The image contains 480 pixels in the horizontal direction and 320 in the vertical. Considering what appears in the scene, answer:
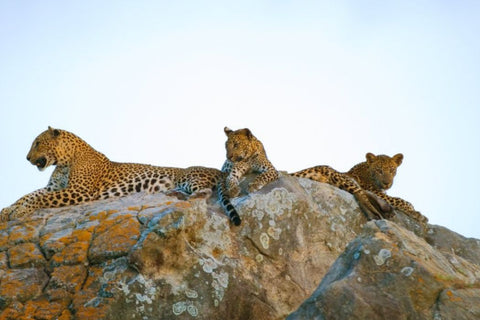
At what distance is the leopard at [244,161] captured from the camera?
44.6 feet

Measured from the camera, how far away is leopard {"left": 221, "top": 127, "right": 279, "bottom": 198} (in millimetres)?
13594

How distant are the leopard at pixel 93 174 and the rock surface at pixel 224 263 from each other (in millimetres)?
1844

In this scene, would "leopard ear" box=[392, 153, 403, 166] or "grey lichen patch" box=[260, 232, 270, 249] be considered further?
"leopard ear" box=[392, 153, 403, 166]

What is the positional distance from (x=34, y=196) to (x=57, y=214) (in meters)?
1.83

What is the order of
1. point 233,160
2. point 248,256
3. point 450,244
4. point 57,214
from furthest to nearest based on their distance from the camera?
point 233,160 < point 450,244 < point 57,214 < point 248,256

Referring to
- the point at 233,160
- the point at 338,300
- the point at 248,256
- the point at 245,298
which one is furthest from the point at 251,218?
the point at 338,300

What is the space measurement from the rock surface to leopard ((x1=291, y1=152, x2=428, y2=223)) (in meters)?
0.49

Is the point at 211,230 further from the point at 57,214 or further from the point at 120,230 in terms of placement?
the point at 57,214

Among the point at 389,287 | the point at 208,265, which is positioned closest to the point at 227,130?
the point at 208,265

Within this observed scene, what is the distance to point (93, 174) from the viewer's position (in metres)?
15.5

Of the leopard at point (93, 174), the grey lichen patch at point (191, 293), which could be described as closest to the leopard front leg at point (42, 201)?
the leopard at point (93, 174)

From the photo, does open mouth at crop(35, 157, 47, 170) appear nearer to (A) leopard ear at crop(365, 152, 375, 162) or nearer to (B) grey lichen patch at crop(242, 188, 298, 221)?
(B) grey lichen patch at crop(242, 188, 298, 221)

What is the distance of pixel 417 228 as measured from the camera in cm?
1374

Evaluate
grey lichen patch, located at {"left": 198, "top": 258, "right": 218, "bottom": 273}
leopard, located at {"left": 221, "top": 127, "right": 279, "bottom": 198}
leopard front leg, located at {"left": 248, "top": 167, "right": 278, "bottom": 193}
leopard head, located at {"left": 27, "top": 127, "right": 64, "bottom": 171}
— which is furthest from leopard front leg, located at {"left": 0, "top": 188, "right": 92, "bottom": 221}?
grey lichen patch, located at {"left": 198, "top": 258, "right": 218, "bottom": 273}
